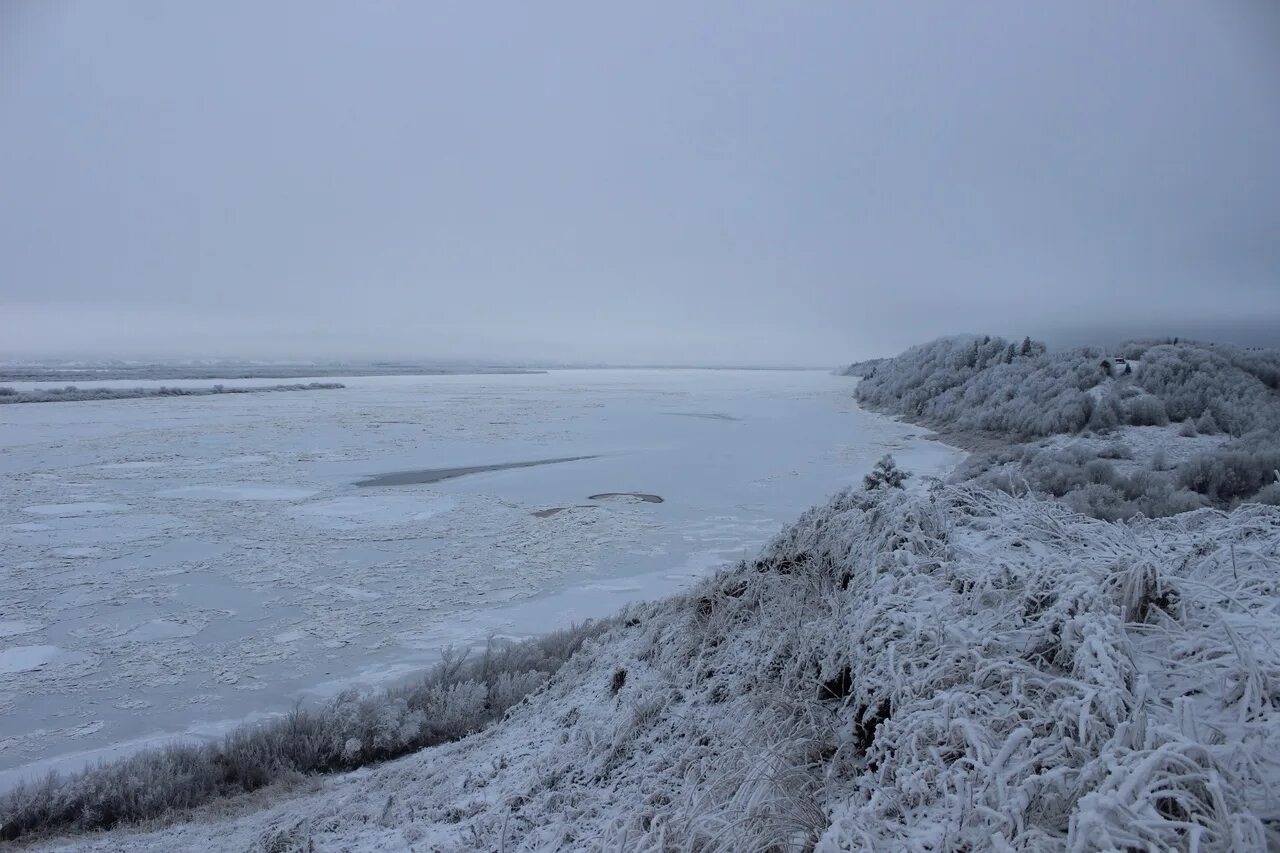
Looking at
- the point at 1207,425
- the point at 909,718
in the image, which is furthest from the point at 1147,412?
the point at 909,718

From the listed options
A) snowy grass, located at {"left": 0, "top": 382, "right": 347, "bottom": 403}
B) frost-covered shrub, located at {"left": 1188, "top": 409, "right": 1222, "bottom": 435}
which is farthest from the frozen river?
snowy grass, located at {"left": 0, "top": 382, "right": 347, "bottom": 403}

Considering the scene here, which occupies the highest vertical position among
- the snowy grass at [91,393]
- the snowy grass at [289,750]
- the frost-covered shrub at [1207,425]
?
the snowy grass at [91,393]

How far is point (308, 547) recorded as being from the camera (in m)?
9.84

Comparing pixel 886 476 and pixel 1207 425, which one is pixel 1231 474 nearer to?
pixel 1207 425

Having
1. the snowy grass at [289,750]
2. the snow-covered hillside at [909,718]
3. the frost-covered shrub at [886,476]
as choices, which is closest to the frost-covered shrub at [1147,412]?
the frost-covered shrub at [886,476]

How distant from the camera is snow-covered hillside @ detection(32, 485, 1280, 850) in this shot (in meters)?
1.67

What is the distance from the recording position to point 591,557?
9.87m

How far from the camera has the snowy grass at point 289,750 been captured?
4121 millimetres

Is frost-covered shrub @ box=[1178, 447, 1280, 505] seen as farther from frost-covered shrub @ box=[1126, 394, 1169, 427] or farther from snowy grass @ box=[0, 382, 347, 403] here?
snowy grass @ box=[0, 382, 347, 403]

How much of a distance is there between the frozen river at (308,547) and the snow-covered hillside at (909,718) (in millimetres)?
2248

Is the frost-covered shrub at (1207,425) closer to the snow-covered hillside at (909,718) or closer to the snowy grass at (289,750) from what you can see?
the snow-covered hillside at (909,718)

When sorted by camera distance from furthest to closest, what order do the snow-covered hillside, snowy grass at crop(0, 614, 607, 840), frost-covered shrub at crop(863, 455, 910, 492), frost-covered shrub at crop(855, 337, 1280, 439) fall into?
frost-covered shrub at crop(855, 337, 1280, 439)
frost-covered shrub at crop(863, 455, 910, 492)
snowy grass at crop(0, 614, 607, 840)
the snow-covered hillside

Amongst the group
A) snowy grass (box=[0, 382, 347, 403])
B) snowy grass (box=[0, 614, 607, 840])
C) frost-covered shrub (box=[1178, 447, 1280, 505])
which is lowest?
snowy grass (box=[0, 614, 607, 840])

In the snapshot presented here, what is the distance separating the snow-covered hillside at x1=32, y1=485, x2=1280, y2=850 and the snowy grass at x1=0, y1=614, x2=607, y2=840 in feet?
1.16
